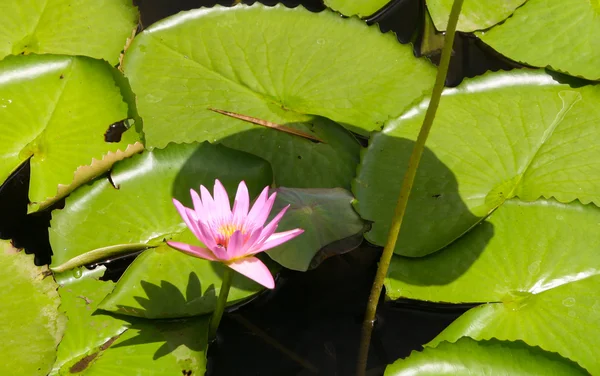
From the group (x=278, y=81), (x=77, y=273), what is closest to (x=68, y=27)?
(x=278, y=81)

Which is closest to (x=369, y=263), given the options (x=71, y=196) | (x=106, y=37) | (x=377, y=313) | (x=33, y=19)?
(x=377, y=313)

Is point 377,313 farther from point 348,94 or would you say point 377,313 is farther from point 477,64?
point 477,64

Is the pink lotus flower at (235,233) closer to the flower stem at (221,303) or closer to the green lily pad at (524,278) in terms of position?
the flower stem at (221,303)

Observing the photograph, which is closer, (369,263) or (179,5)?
(369,263)

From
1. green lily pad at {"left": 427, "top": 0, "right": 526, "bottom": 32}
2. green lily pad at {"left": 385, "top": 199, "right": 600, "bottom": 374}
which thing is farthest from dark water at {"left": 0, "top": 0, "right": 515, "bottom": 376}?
green lily pad at {"left": 427, "top": 0, "right": 526, "bottom": 32}

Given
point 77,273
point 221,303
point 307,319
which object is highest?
point 221,303

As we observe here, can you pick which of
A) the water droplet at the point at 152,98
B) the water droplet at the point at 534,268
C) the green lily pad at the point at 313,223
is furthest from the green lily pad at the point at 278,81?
the water droplet at the point at 534,268

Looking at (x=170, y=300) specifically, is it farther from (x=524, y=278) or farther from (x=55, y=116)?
(x=524, y=278)

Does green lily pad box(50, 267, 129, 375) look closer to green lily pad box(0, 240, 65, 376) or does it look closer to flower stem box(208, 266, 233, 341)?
green lily pad box(0, 240, 65, 376)
